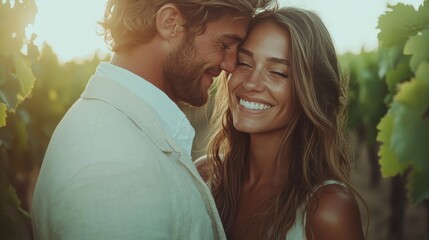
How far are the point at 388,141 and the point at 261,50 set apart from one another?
5.25 feet

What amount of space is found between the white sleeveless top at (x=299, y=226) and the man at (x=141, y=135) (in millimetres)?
795

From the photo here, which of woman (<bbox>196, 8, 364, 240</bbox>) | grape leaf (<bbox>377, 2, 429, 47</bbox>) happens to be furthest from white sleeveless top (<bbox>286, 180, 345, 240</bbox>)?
grape leaf (<bbox>377, 2, 429, 47</bbox>)

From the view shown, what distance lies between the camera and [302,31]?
150 inches

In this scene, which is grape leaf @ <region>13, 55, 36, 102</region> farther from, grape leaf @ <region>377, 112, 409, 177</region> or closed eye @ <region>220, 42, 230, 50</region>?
grape leaf @ <region>377, 112, 409, 177</region>

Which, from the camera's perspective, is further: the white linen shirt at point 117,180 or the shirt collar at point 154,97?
the shirt collar at point 154,97

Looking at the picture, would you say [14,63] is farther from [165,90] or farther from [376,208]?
[376,208]

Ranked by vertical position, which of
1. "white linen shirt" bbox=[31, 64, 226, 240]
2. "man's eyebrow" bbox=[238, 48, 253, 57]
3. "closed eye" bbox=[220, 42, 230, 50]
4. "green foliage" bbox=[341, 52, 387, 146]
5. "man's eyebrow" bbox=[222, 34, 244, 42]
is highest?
"man's eyebrow" bbox=[222, 34, 244, 42]

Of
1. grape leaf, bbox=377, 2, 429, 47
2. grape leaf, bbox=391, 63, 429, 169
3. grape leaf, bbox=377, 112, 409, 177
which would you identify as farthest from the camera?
grape leaf, bbox=377, 2, 429, 47

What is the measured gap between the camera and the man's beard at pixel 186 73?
3137 mm

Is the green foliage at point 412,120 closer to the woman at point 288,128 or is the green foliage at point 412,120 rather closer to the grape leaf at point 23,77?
the woman at point 288,128

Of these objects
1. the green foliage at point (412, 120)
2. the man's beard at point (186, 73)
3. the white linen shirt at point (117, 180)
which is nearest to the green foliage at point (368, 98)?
the man's beard at point (186, 73)

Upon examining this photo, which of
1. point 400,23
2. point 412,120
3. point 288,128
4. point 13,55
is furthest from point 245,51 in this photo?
point 412,120

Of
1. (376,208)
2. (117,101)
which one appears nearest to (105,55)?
(376,208)

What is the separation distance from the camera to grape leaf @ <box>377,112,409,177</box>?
2.22 metres
